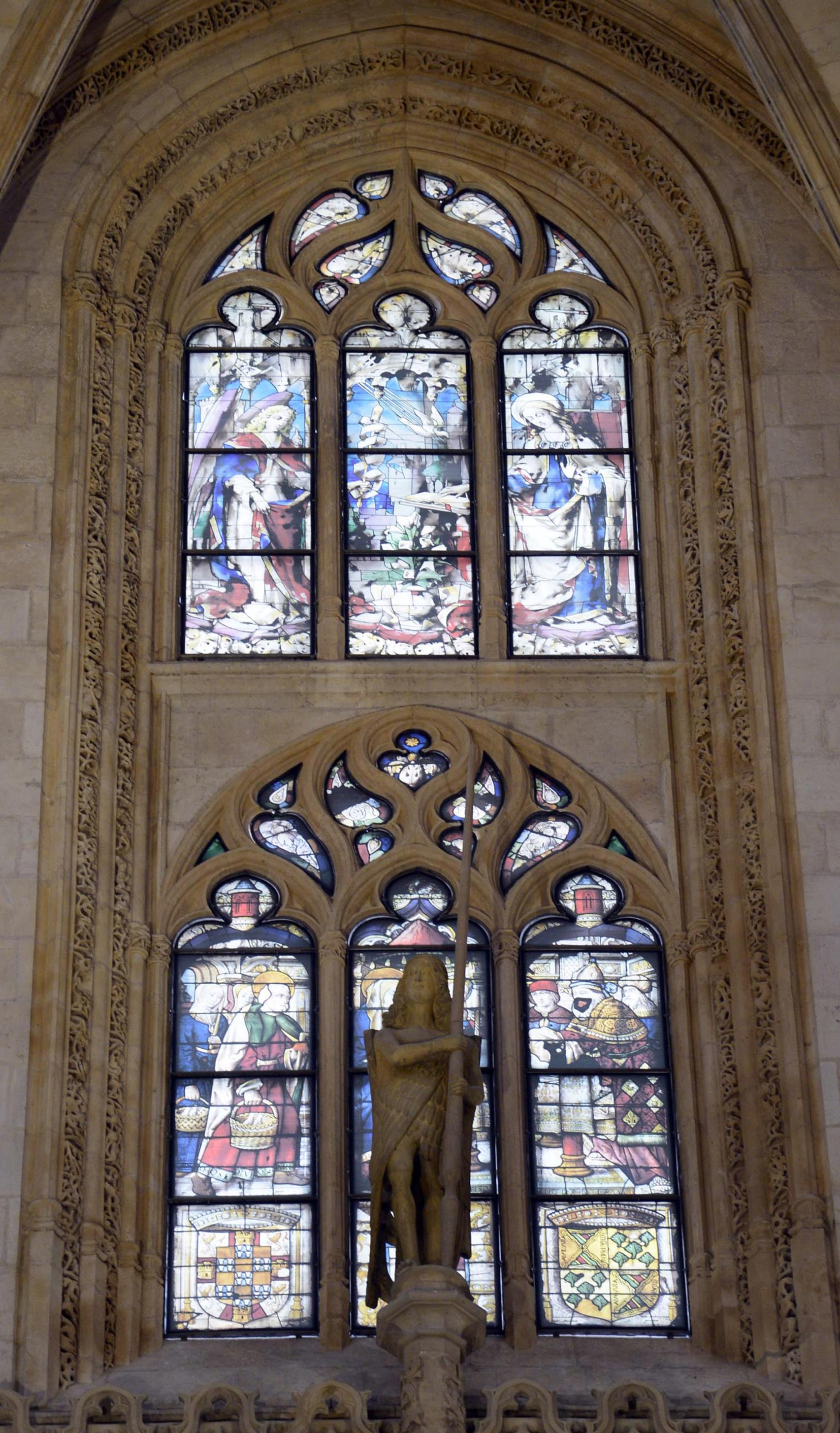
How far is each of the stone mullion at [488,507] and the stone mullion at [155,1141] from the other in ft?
9.15

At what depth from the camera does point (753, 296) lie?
61.2 feet

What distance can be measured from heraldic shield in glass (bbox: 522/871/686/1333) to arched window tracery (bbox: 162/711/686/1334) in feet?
0.04

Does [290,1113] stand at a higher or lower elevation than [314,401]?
lower

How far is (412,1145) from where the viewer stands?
1487 centimetres

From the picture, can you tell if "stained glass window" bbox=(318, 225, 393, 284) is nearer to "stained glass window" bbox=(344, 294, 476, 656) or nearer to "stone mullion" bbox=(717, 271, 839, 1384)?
"stained glass window" bbox=(344, 294, 476, 656)

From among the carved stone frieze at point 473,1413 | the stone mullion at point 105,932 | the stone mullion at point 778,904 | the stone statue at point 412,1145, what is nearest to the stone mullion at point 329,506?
the stone mullion at point 105,932

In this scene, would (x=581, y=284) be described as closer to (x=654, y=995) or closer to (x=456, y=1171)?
(x=654, y=995)

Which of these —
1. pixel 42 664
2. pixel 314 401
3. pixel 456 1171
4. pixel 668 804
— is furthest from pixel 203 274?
pixel 456 1171

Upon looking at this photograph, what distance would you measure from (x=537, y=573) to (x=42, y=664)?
321 cm

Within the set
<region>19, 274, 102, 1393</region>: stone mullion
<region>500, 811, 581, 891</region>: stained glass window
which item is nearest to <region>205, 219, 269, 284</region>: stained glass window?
<region>19, 274, 102, 1393</region>: stone mullion

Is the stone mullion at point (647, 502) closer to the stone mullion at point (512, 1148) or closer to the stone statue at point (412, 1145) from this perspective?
the stone mullion at point (512, 1148)

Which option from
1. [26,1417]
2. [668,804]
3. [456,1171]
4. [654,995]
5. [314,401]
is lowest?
[26,1417]

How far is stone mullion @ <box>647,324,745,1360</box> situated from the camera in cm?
1576

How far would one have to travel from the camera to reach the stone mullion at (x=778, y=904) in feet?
50.4
